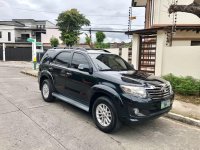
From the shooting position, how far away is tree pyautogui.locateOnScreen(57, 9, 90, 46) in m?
31.6

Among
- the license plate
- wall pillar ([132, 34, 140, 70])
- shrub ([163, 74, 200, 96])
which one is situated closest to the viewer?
the license plate

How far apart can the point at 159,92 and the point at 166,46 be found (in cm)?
520

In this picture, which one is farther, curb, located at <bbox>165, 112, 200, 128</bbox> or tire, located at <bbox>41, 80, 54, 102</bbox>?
tire, located at <bbox>41, 80, 54, 102</bbox>

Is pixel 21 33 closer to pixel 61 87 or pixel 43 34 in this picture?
pixel 43 34

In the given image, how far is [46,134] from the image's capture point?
4.14 m

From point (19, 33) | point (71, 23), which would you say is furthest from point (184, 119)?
point (19, 33)

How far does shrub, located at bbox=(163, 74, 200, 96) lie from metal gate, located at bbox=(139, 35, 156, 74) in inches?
68.7

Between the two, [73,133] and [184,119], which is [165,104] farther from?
[73,133]

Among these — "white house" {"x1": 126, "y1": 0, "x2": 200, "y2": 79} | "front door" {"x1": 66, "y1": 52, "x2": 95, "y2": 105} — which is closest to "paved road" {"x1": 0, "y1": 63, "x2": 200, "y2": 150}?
"front door" {"x1": 66, "y1": 52, "x2": 95, "y2": 105}

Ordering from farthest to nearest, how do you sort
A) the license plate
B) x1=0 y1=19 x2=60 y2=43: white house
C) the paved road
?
x1=0 y1=19 x2=60 y2=43: white house, the license plate, the paved road

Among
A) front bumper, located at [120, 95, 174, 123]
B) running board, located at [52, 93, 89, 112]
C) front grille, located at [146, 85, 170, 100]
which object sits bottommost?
running board, located at [52, 93, 89, 112]

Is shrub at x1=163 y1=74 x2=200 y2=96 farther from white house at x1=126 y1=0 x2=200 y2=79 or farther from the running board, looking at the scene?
the running board

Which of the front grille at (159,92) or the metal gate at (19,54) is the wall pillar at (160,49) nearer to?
the front grille at (159,92)

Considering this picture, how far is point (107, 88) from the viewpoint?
427 cm
